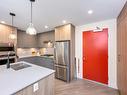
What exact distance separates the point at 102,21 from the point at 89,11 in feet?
3.13

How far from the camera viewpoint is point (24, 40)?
562 cm

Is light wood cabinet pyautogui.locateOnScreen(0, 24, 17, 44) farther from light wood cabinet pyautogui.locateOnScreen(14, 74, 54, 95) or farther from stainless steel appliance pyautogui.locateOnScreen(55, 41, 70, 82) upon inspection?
light wood cabinet pyautogui.locateOnScreen(14, 74, 54, 95)

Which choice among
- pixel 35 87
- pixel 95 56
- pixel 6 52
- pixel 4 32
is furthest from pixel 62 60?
pixel 4 32

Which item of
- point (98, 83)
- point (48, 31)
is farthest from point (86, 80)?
point (48, 31)

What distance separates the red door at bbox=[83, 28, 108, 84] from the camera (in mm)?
3568

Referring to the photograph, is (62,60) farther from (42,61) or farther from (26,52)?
(26,52)

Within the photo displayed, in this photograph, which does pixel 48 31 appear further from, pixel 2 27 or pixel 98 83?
pixel 98 83

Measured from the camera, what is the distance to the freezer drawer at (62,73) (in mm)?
→ 4045

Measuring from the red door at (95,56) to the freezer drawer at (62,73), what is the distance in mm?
743

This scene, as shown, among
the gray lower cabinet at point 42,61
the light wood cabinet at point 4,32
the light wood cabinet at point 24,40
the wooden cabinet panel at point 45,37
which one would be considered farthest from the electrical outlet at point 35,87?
the light wood cabinet at point 24,40

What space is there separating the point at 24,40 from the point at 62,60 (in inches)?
106

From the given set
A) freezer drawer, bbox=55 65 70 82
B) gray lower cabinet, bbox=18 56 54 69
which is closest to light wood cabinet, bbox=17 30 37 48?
gray lower cabinet, bbox=18 56 54 69

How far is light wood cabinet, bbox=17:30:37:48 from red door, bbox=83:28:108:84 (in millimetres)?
3281

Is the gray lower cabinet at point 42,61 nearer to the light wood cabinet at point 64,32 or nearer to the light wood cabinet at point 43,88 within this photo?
the light wood cabinet at point 64,32
